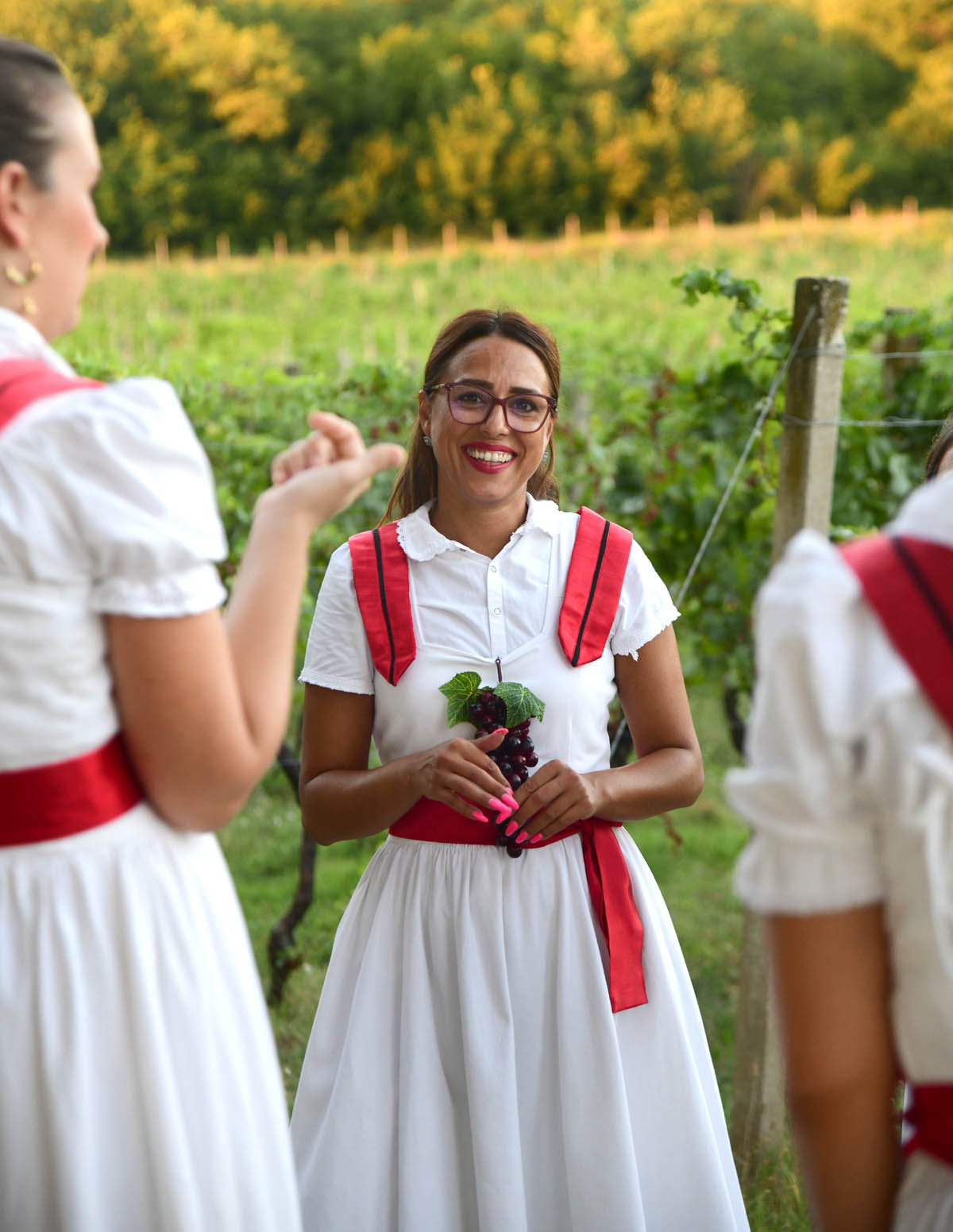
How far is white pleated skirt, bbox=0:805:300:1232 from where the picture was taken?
1.37 metres

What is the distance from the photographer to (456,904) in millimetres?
2211

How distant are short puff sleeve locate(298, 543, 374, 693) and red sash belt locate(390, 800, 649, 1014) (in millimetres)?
258

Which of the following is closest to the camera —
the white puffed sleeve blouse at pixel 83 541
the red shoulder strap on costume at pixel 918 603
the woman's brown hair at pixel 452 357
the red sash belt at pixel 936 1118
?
the red shoulder strap on costume at pixel 918 603

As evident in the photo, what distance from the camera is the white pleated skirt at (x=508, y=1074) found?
7.00ft

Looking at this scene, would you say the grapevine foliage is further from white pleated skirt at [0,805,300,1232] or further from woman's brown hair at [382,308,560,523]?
white pleated skirt at [0,805,300,1232]

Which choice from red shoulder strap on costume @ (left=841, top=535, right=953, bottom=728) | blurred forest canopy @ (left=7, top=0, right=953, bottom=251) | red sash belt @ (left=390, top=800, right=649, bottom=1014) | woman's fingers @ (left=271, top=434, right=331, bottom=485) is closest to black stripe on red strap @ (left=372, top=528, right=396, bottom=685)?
red sash belt @ (left=390, top=800, right=649, bottom=1014)

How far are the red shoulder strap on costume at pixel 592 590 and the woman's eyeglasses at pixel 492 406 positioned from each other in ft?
0.70

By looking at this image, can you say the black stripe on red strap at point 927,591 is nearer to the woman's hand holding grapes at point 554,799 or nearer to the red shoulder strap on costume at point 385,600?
the woman's hand holding grapes at point 554,799

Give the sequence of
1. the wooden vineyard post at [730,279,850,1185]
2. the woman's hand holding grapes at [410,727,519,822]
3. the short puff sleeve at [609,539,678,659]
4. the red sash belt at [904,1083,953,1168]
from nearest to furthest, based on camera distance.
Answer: the red sash belt at [904,1083,953,1168] < the woman's hand holding grapes at [410,727,519,822] < the short puff sleeve at [609,539,678,659] < the wooden vineyard post at [730,279,850,1185]

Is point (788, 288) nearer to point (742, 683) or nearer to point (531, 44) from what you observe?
point (742, 683)

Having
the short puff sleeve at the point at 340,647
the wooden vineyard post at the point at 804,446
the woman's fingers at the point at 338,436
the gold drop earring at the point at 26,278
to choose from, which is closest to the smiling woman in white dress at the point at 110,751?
the gold drop earring at the point at 26,278

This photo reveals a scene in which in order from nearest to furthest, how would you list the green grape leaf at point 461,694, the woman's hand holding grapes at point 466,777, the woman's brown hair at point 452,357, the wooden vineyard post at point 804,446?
the woman's hand holding grapes at point 466,777 < the green grape leaf at point 461,694 < the woman's brown hair at point 452,357 < the wooden vineyard post at point 804,446

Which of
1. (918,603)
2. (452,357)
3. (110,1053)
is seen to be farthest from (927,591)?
(452,357)

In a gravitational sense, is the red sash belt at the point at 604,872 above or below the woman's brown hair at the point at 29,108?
below
